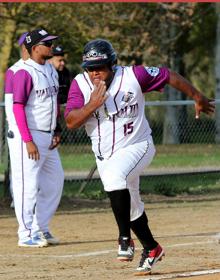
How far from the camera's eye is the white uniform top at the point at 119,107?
345 inches

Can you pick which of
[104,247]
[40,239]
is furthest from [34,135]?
[104,247]

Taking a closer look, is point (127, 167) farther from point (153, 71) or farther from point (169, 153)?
point (169, 153)

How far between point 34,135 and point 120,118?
2324 millimetres

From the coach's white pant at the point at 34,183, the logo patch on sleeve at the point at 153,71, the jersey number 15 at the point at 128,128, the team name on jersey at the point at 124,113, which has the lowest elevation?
the coach's white pant at the point at 34,183

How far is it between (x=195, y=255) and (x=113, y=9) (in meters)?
19.7

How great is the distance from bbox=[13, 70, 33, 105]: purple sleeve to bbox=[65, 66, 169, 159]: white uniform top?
193 centimetres

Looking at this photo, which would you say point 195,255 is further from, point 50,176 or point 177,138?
point 177,138

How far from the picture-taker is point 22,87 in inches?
424

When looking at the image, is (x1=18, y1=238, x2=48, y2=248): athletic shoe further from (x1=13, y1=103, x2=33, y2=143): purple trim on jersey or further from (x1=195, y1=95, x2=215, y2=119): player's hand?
(x1=195, y1=95, x2=215, y2=119): player's hand

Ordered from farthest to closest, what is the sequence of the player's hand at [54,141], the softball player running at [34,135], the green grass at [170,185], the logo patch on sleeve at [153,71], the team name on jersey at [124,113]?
the green grass at [170,185] → the player's hand at [54,141] → the softball player running at [34,135] → the logo patch on sleeve at [153,71] → the team name on jersey at [124,113]

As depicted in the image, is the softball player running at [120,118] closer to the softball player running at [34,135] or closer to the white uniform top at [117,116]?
the white uniform top at [117,116]

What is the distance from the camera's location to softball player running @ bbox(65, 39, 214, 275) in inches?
343

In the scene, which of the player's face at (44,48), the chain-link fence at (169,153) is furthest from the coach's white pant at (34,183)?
the chain-link fence at (169,153)

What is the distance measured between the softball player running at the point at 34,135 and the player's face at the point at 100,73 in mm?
2066
